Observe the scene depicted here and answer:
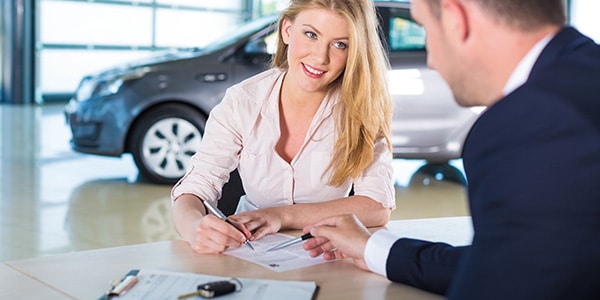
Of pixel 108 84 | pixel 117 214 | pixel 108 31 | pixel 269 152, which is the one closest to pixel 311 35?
pixel 269 152

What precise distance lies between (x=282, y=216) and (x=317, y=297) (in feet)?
2.04

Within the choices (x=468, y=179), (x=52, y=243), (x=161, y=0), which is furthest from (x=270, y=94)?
(x=161, y=0)

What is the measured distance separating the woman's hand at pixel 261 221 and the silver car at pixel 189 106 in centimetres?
404

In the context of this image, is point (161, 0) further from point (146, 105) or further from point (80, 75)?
point (146, 105)

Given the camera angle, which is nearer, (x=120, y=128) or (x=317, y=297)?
(x=317, y=297)

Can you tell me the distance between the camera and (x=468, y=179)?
1.12m

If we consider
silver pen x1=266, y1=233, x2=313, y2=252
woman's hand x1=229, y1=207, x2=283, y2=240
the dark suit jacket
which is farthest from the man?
woman's hand x1=229, y1=207, x2=283, y2=240

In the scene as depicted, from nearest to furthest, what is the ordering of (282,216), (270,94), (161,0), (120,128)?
(282,216)
(270,94)
(120,128)
(161,0)

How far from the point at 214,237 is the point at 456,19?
3.36 ft

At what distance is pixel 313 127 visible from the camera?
8.62 feet

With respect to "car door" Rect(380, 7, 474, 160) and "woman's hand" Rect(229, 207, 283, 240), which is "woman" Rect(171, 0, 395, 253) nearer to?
"woman's hand" Rect(229, 207, 283, 240)

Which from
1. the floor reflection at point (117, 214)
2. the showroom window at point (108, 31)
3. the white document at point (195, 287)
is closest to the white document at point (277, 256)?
the white document at point (195, 287)

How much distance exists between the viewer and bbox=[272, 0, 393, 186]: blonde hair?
8.20ft

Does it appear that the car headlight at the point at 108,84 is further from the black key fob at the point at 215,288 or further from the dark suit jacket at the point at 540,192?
the dark suit jacket at the point at 540,192
